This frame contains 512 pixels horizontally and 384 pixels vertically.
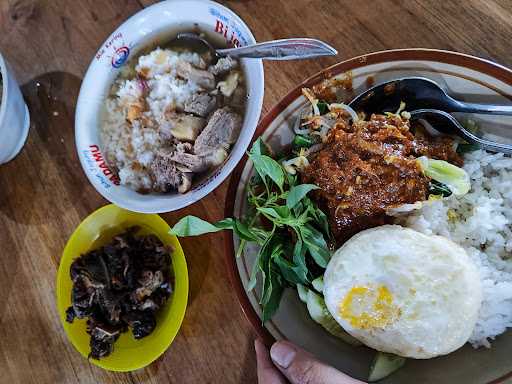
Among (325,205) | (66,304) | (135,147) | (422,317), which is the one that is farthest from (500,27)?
(66,304)

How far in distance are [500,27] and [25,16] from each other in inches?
68.2

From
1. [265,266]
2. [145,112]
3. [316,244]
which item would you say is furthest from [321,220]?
[145,112]

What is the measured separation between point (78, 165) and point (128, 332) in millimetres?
642

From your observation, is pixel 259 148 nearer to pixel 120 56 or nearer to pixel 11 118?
pixel 120 56

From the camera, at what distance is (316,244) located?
1.44 m

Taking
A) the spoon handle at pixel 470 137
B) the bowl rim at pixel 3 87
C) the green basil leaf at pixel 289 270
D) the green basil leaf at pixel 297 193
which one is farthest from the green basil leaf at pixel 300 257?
the bowl rim at pixel 3 87

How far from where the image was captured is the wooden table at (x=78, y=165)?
1708mm

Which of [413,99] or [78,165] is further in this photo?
[78,165]

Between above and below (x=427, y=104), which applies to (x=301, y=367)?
below

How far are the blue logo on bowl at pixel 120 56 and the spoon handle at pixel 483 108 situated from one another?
1.10 metres

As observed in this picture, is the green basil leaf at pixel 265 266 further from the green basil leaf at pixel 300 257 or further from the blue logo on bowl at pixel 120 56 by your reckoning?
the blue logo on bowl at pixel 120 56

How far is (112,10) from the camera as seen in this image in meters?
1.97

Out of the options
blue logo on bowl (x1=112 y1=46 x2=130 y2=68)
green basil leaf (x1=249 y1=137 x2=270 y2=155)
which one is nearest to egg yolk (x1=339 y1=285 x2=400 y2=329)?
green basil leaf (x1=249 y1=137 x2=270 y2=155)

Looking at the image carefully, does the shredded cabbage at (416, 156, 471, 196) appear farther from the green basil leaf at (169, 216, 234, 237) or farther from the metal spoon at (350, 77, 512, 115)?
the green basil leaf at (169, 216, 234, 237)
